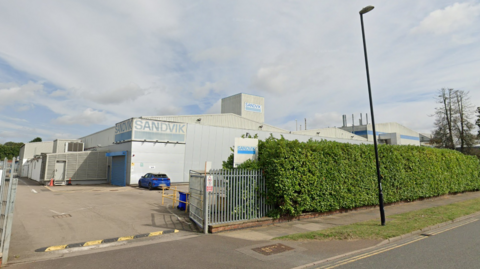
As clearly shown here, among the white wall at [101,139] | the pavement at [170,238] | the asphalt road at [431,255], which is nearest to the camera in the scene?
the asphalt road at [431,255]

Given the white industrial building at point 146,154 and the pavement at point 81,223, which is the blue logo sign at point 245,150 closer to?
the pavement at point 81,223

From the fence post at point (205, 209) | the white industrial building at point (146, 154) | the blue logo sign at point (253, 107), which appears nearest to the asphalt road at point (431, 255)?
the fence post at point (205, 209)

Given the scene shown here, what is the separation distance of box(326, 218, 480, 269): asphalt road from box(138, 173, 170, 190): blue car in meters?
19.2

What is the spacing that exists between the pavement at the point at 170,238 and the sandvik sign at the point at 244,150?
2.85 m

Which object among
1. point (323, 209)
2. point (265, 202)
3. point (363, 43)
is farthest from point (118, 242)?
point (363, 43)

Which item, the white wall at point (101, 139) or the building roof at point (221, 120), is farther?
the white wall at point (101, 139)

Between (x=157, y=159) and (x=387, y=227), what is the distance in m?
22.5

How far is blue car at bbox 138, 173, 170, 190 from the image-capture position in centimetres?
2350

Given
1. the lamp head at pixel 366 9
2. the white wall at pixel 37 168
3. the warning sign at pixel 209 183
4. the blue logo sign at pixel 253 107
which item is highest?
the blue logo sign at pixel 253 107

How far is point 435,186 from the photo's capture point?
1802 cm

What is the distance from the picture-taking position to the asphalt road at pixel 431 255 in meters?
6.05

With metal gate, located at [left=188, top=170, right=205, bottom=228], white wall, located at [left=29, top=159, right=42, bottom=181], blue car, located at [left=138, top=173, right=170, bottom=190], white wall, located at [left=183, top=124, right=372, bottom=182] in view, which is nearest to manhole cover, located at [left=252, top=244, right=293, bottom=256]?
metal gate, located at [left=188, top=170, right=205, bottom=228]

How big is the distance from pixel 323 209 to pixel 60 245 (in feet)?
31.2

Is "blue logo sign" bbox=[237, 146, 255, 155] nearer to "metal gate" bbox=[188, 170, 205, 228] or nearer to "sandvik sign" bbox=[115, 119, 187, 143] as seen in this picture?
"metal gate" bbox=[188, 170, 205, 228]
